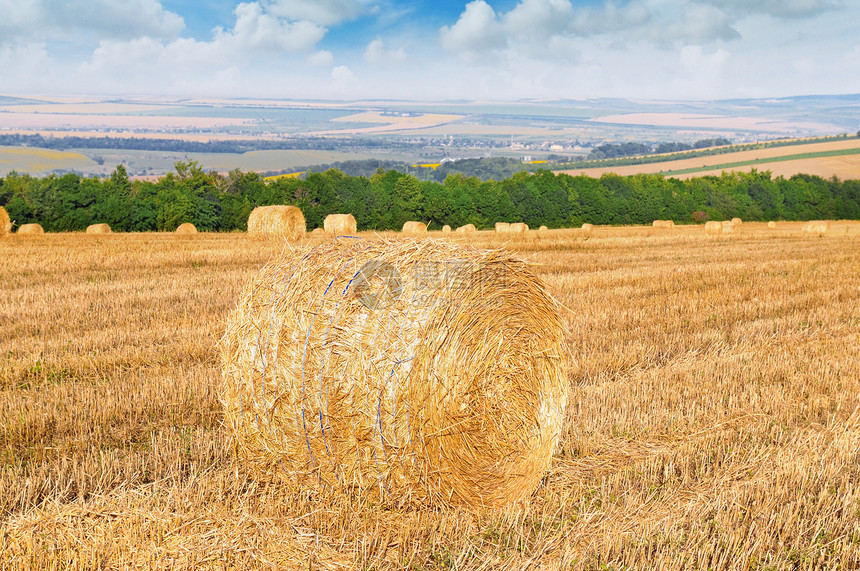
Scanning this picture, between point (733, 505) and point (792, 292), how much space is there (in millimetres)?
10859

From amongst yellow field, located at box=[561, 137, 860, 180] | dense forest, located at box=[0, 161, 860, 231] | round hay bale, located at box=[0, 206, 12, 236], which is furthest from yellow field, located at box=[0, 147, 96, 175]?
round hay bale, located at box=[0, 206, 12, 236]

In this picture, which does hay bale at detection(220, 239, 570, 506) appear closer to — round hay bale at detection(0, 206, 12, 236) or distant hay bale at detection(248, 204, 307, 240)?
distant hay bale at detection(248, 204, 307, 240)

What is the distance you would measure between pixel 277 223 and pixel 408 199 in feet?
99.8

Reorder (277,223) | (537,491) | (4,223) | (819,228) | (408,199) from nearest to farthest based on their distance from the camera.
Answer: (537,491) < (4,223) < (277,223) < (819,228) < (408,199)

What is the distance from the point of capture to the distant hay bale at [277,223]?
974 inches

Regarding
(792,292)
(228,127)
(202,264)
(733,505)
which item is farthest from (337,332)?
(228,127)

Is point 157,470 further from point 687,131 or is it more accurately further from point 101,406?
point 687,131

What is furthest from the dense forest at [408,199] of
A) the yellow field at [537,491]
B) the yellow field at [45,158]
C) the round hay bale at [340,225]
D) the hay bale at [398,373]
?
the hay bale at [398,373]

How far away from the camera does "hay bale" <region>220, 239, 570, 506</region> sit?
4.40m

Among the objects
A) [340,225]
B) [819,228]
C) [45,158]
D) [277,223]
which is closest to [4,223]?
[277,223]

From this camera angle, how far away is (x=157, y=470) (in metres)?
5.11

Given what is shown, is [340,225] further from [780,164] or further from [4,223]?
[780,164]

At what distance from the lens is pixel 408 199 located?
179 ft

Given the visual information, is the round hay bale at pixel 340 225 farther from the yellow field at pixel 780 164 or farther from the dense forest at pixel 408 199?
the yellow field at pixel 780 164
